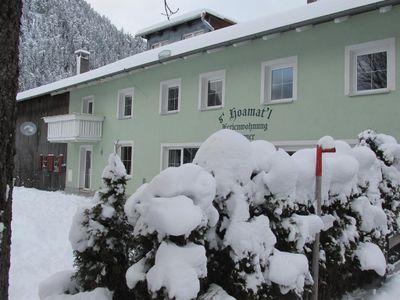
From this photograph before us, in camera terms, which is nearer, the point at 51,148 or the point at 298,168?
the point at 298,168

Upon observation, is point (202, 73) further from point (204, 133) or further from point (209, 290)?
point (209, 290)

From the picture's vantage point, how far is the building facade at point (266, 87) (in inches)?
354

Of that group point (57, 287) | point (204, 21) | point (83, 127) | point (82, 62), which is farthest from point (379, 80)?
point (82, 62)

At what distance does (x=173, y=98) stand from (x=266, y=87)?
4281 mm

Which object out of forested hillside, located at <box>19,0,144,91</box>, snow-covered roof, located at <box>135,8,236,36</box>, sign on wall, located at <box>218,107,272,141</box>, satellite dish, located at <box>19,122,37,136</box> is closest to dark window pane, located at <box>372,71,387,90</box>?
sign on wall, located at <box>218,107,272,141</box>

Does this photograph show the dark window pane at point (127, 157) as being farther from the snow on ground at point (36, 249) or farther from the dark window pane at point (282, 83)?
the dark window pane at point (282, 83)

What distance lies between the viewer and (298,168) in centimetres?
366

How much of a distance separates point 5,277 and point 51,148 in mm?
20085

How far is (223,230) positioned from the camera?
2900 mm

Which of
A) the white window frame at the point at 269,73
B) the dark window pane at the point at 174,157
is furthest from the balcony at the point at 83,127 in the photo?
the white window frame at the point at 269,73

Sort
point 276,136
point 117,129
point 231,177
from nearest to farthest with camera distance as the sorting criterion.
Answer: point 231,177 < point 276,136 < point 117,129

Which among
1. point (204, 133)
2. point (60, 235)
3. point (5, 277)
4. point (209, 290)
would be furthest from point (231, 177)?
point (204, 133)

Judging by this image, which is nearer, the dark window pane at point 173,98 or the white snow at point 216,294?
the white snow at point 216,294

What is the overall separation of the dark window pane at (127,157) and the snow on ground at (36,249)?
458 centimetres
